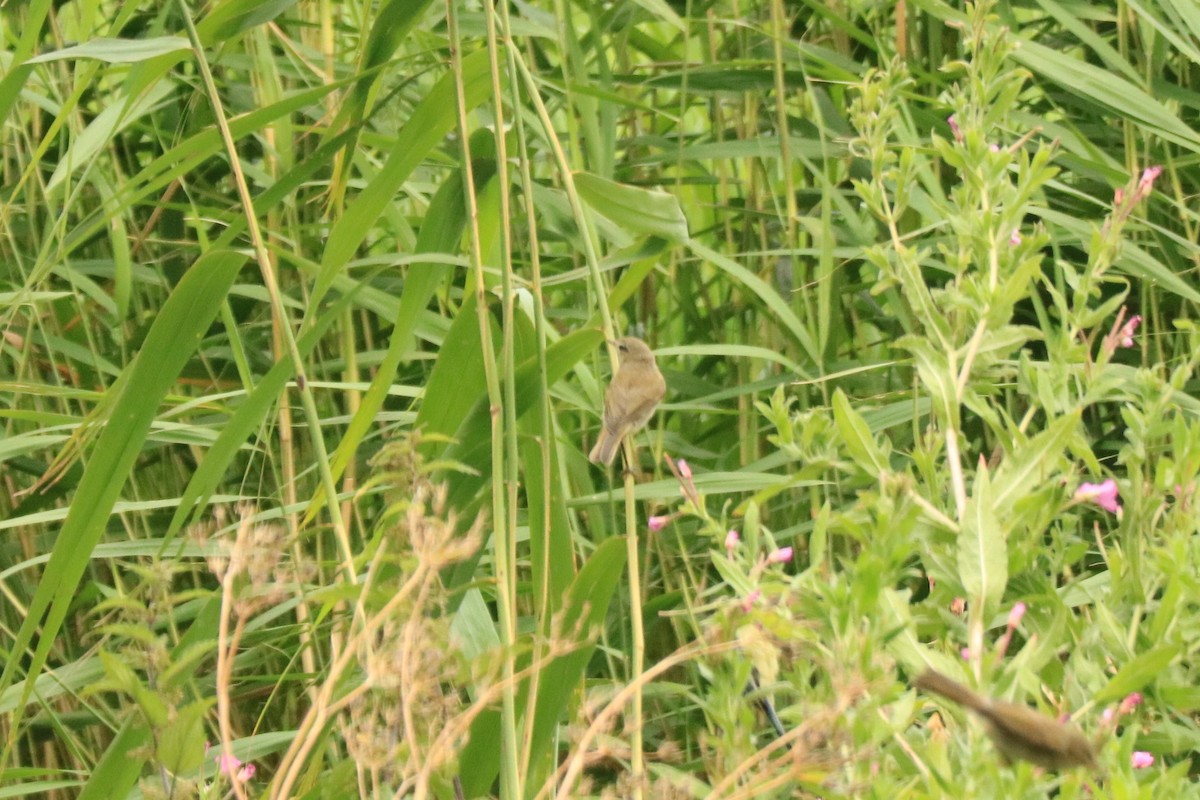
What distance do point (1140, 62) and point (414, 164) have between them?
3.51 feet

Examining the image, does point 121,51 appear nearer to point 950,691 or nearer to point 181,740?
point 181,740

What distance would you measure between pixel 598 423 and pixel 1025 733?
112cm

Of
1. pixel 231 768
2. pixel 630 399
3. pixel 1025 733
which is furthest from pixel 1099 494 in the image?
pixel 630 399

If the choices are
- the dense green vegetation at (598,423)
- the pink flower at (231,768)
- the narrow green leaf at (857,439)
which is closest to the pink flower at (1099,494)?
the dense green vegetation at (598,423)

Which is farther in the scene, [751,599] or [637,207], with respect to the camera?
[637,207]

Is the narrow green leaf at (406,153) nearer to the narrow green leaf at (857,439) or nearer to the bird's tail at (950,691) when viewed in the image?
the narrow green leaf at (857,439)

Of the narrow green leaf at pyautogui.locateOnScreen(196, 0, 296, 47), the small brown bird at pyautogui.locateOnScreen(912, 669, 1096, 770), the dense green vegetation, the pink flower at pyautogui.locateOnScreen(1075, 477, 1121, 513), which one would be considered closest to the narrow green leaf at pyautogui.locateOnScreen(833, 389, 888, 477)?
the dense green vegetation

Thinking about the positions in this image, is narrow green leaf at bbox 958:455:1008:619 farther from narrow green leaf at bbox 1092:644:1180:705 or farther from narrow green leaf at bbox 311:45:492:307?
narrow green leaf at bbox 311:45:492:307

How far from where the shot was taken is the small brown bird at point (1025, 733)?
0.55 metres

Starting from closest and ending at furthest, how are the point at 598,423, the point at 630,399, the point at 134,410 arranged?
the point at 134,410, the point at 630,399, the point at 598,423

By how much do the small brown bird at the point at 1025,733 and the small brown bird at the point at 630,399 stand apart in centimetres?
69

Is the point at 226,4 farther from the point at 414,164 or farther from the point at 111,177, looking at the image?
the point at 111,177

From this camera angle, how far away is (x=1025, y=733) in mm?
561

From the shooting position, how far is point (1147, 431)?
34.0 inches
